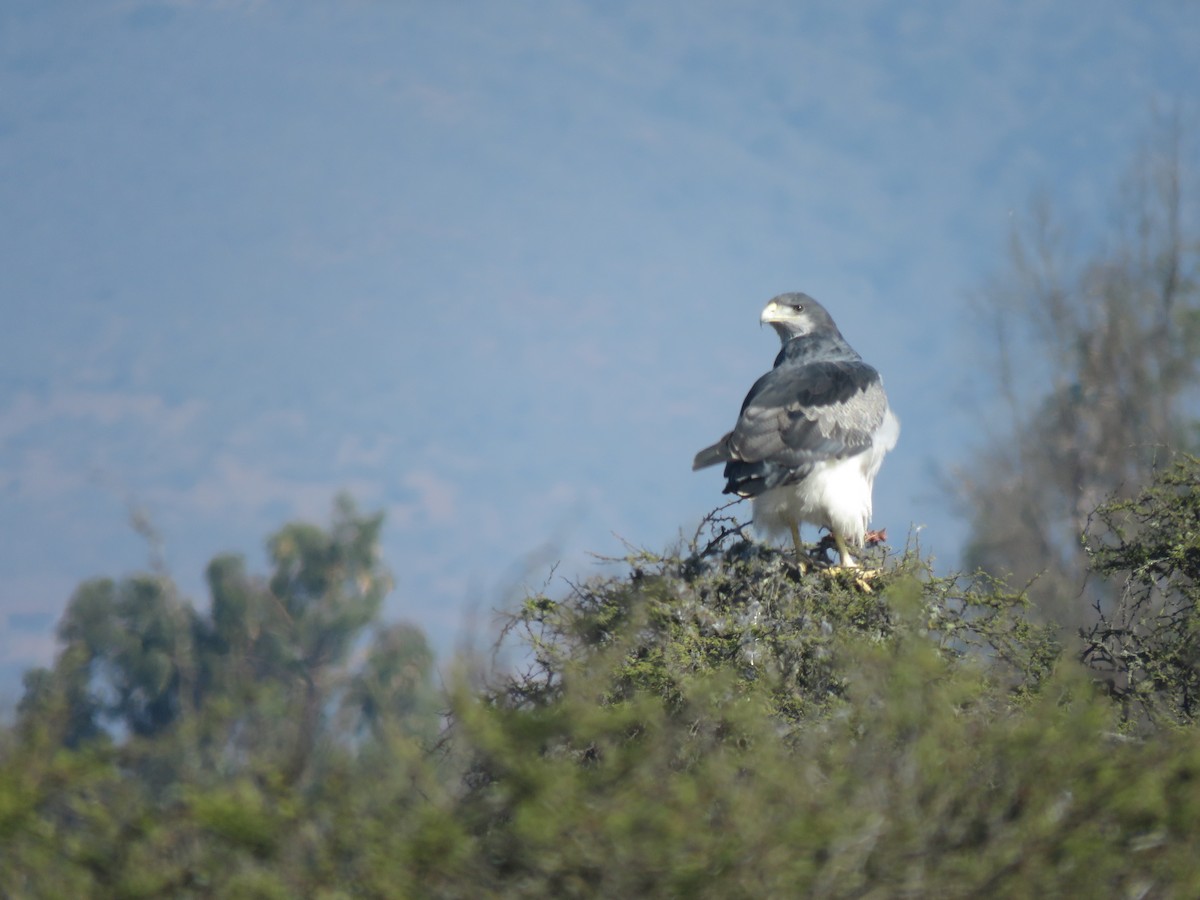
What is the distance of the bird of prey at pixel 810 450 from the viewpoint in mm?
7656

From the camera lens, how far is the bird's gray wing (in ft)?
25.0

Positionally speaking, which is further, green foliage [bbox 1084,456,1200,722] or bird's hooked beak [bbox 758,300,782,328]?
bird's hooked beak [bbox 758,300,782,328]

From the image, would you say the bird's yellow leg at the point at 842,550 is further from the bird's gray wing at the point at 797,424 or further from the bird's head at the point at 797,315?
the bird's head at the point at 797,315

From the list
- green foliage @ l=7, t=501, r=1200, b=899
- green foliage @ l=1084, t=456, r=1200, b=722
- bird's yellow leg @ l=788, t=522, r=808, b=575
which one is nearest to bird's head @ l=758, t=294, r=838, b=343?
bird's yellow leg @ l=788, t=522, r=808, b=575

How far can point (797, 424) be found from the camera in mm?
7848

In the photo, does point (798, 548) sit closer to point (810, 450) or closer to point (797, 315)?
point (810, 450)

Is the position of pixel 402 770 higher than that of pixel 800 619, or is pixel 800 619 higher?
pixel 800 619

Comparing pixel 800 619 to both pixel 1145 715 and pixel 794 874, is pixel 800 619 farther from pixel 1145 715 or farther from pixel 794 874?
pixel 794 874

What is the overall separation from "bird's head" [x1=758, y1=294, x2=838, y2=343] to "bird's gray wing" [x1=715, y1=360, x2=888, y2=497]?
0.95 meters

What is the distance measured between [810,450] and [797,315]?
2.11 meters

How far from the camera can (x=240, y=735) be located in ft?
9.48

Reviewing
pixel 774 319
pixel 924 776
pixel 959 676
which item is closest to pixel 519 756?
pixel 924 776

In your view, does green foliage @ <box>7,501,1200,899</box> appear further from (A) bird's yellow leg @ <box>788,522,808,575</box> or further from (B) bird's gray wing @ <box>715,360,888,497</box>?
(B) bird's gray wing @ <box>715,360,888,497</box>

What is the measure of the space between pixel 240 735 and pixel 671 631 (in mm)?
2836
